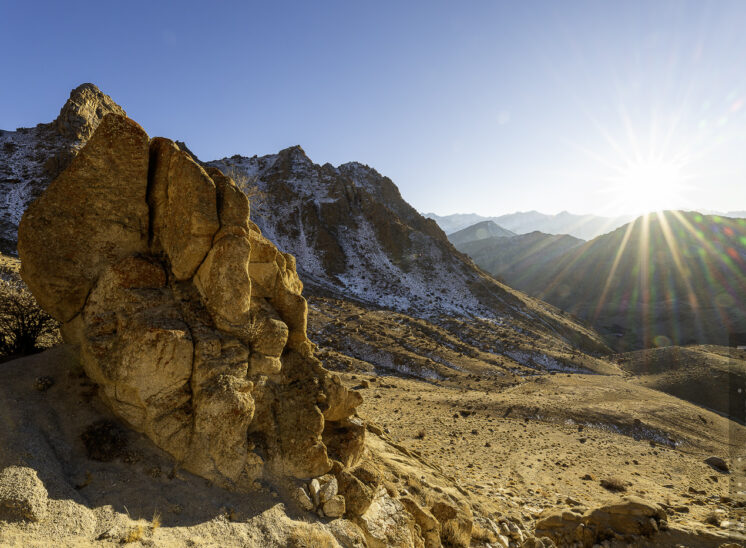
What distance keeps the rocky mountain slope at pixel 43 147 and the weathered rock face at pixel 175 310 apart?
48012mm

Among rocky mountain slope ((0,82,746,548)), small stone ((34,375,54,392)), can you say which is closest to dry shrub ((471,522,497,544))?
rocky mountain slope ((0,82,746,548))

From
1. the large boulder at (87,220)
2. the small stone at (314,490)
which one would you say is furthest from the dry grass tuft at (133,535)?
the large boulder at (87,220)

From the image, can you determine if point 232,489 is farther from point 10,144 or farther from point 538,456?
point 10,144

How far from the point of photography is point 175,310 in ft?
23.3

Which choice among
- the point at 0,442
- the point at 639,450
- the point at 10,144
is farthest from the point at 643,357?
the point at 10,144

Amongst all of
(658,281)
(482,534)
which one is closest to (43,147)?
(482,534)

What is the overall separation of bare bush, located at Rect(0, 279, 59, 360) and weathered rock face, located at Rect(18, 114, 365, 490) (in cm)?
375

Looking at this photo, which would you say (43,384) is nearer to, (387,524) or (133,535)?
(133,535)

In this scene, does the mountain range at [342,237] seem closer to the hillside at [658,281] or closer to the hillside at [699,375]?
the hillside at [699,375]

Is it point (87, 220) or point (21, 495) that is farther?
point (87, 220)

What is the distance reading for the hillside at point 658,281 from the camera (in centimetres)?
6775

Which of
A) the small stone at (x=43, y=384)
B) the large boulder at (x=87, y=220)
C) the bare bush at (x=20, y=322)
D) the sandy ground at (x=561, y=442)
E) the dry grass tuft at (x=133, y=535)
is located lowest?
the sandy ground at (x=561, y=442)

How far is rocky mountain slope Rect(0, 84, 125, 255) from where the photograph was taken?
145ft

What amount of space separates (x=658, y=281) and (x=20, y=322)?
384ft
